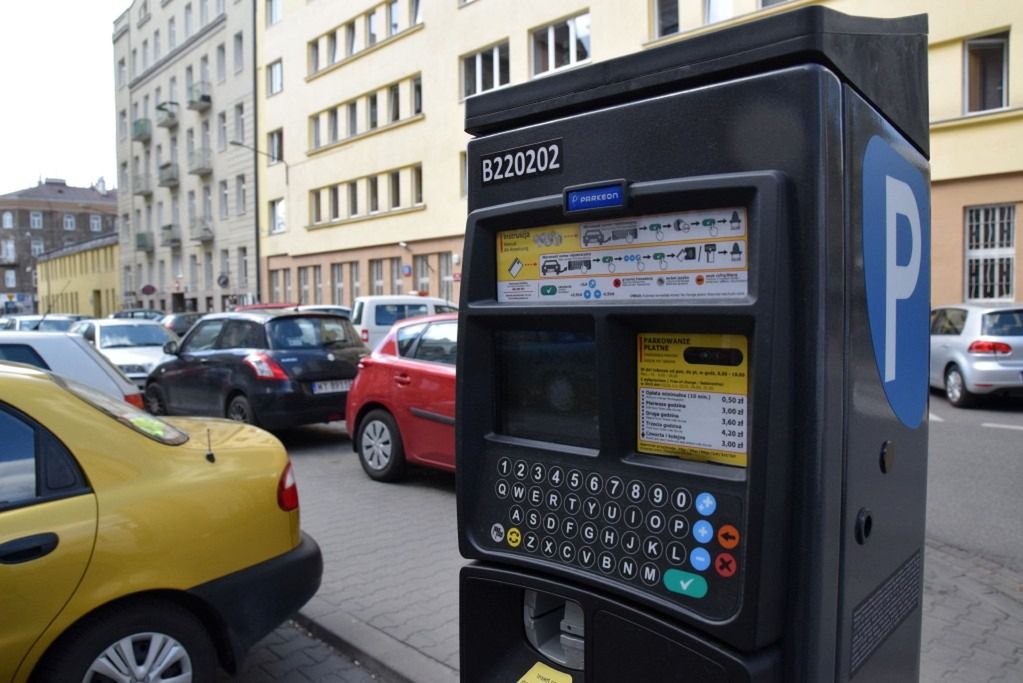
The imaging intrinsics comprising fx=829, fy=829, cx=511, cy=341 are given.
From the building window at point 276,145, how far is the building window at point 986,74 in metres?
27.8

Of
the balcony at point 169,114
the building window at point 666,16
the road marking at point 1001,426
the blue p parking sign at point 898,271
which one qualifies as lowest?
the road marking at point 1001,426

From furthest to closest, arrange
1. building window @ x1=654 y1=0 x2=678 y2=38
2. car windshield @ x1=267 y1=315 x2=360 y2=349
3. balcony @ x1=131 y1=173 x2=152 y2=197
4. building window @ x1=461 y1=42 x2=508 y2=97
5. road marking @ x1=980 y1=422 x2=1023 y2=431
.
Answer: balcony @ x1=131 y1=173 x2=152 y2=197 < building window @ x1=461 y1=42 x2=508 y2=97 < building window @ x1=654 y1=0 x2=678 y2=38 < road marking @ x1=980 y1=422 x2=1023 y2=431 < car windshield @ x1=267 y1=315 x2=360 y2=349

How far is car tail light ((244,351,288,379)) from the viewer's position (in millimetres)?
9172

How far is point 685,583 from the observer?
1.59 metres

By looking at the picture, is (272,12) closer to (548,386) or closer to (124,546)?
(124,546)

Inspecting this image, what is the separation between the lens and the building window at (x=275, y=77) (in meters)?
36.4

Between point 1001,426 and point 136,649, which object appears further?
point 1001,426

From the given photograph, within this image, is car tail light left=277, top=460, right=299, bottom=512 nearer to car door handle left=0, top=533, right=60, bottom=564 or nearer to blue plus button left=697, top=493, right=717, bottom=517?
car door handle left=0, top=533, right=60, bottom=564

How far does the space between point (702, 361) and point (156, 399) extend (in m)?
11.1

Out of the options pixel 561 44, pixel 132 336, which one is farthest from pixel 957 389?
pixel 561 44

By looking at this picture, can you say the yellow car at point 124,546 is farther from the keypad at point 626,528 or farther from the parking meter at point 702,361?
the keypad at point 626,528

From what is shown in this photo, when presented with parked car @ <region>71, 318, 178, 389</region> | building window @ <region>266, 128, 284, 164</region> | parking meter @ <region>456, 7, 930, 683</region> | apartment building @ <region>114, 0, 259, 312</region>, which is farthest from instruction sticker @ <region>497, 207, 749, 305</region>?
building window @ <region>266, 128, 284, 164</region>

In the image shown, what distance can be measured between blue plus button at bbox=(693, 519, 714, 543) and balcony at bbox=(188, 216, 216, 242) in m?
44.3

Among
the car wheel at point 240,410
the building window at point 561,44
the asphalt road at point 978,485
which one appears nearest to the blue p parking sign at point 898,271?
the asphalt road at point 978,485
